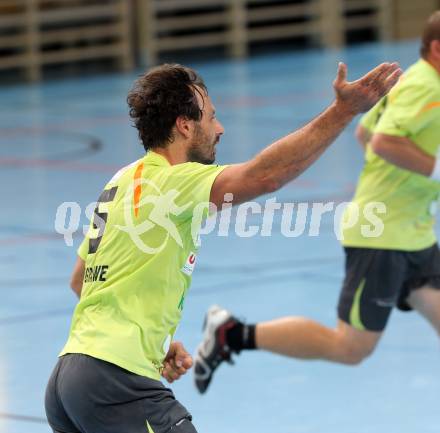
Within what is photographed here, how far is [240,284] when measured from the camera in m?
8.25

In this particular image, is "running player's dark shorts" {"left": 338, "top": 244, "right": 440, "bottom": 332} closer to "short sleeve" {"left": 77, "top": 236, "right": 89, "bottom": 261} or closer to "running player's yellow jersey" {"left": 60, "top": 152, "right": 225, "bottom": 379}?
"short sleeve" {"left": 77, "top": 236, "right": 89, "bottom": 261}

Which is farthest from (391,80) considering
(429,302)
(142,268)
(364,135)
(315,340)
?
(364,135)

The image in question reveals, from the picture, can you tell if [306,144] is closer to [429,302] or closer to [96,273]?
[96,273]

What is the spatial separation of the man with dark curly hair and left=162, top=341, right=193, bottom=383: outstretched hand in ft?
0.50

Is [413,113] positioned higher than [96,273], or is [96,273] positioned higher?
[413,113]

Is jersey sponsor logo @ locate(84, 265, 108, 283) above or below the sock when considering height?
above

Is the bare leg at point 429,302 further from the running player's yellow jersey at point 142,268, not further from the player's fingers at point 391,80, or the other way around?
the player's fingers at point 391,80

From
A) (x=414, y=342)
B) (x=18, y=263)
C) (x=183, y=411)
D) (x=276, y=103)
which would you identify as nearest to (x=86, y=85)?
(x=276, y=103)

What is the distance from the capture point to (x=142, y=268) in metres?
3.67

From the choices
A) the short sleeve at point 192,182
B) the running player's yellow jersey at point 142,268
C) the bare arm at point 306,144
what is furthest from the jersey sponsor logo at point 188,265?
the bare arm at point 306,144

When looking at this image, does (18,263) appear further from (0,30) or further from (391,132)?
(0,30)

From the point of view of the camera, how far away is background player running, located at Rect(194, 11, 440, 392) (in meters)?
5.52

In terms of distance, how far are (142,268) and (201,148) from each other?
40 centimetres

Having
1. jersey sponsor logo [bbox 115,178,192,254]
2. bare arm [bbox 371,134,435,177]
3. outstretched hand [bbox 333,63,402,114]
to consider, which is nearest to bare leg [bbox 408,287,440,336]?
bare arm [bbox 371,134,435,177]
